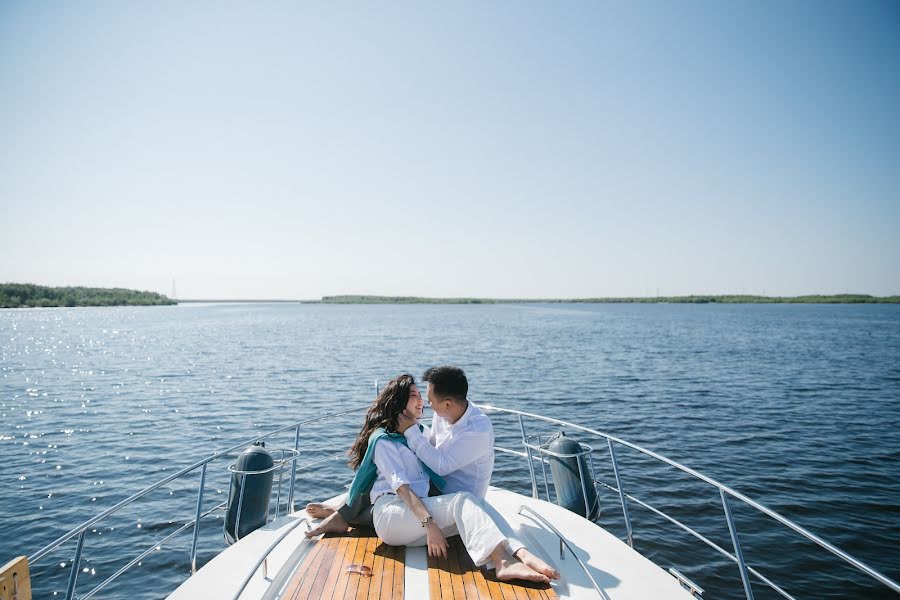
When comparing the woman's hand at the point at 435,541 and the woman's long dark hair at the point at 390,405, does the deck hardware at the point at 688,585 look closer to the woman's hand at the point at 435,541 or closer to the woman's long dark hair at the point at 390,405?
the woman's hand at the point at 435,541

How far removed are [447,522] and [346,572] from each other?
87 centimetres

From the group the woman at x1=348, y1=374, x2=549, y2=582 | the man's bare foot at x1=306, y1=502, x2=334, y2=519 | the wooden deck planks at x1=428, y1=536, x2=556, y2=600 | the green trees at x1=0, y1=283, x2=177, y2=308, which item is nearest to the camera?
the wooden deck planks at x1=428, y1=536, x2=556, y2=600

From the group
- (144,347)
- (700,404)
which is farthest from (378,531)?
(144,347)

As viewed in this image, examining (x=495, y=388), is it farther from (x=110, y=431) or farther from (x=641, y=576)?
(x=641, y=576)

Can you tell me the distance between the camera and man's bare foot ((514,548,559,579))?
362 centimetres

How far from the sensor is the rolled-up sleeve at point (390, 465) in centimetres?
413

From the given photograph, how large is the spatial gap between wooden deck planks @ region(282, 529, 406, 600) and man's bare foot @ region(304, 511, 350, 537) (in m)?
0.06

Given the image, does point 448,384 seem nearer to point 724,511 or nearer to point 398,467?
point 398,467

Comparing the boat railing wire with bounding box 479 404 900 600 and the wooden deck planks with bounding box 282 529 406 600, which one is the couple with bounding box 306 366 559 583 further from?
the boat railing wire with bounding box 479 404 900 600

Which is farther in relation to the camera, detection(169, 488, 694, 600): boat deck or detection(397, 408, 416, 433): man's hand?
detection(397, 408, 416, 433): man's hand

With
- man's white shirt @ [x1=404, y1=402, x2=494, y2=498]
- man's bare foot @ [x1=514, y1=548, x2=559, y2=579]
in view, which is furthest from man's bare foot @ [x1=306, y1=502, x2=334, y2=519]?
man's bare foot @ [x1=514, y1=548, x2=559, y2=579]

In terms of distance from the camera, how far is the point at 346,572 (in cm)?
389

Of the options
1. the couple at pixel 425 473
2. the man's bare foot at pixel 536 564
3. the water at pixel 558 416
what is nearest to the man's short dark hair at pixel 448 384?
the couple at pixel 425 473

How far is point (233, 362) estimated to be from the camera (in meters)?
32.6
